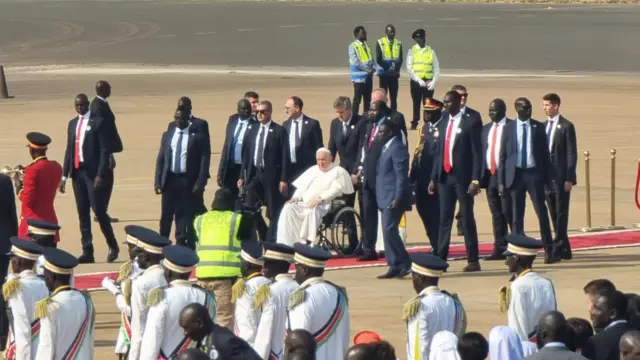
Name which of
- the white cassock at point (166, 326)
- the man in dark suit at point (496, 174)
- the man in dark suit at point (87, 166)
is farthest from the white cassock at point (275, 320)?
the man in dark suit at point (87, 166)

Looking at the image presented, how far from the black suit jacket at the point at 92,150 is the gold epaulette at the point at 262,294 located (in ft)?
24.4

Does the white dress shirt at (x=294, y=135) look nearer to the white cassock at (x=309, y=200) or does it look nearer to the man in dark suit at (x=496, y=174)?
the white cassock at (x=309, y=200)

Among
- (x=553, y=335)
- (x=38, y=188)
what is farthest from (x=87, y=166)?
(x=553, y=335)

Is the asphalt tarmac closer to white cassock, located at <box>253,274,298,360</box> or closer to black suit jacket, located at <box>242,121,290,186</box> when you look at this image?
black suit jacket, located at <box>242,121,290,186</box>

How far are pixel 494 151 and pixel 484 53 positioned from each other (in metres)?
33.4

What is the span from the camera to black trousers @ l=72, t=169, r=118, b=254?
17942 mm

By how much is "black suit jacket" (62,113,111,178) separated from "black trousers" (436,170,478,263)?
410cm

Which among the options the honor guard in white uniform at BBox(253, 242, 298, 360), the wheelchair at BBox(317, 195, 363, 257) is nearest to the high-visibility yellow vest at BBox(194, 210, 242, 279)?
the honor guard in white uniform at BBox(253, 242, 298, 360)

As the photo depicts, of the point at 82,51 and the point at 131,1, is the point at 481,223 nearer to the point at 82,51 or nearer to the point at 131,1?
the point at 82,51

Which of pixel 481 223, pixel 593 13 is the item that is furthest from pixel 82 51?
pixel 481 223

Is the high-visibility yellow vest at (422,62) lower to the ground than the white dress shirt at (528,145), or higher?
higher

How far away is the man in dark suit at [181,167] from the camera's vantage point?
17.6 metres

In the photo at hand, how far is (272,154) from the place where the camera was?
18.1m

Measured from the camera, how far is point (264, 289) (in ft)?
35.4
